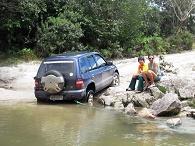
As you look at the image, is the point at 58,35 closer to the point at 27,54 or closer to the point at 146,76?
the point at 27,54

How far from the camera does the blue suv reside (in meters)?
10.7

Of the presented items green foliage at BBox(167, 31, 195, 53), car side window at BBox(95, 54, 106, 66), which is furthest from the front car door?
green foliage at BBox(167, 31, 195, 53)

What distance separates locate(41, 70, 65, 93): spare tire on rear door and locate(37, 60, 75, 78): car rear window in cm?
27

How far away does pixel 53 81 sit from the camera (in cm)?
1062

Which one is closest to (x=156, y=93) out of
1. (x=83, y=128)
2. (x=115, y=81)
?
(x=115, y=81)

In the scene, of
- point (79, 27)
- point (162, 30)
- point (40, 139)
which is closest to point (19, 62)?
point (79, 27)

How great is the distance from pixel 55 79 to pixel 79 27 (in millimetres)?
10656

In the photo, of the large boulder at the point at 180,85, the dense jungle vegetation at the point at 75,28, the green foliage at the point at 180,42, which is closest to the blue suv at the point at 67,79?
the large boulder at the point at 180,85

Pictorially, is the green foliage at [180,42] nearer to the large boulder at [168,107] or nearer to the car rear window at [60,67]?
the car rear window at [60,67]

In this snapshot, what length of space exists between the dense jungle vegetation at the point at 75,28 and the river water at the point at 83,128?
10082 mm

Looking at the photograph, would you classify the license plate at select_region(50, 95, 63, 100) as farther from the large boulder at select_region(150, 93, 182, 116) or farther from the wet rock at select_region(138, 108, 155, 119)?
the large boulder at select_region(150, 93, 182, 116)

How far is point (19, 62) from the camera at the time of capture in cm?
1919

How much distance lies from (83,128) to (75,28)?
12.9m

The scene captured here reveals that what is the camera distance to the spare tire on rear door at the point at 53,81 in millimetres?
10633
